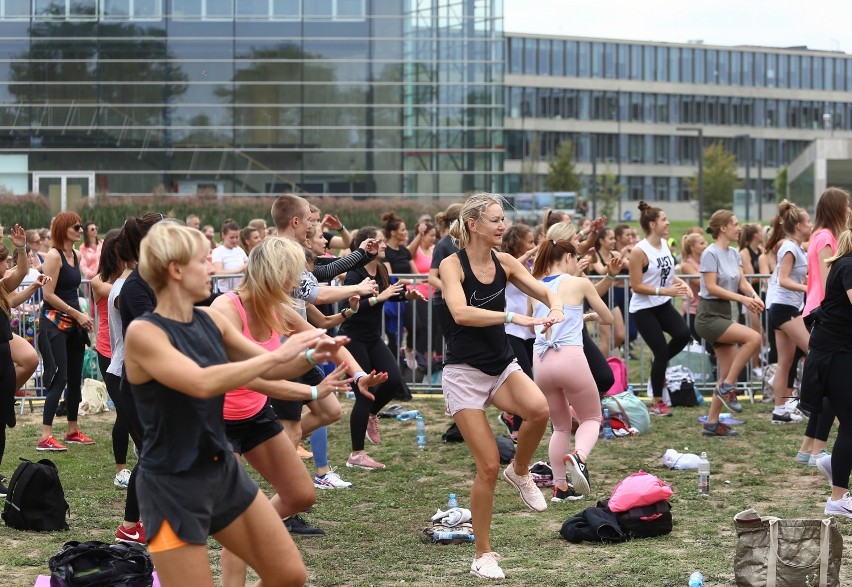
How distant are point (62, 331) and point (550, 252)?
16.0ft

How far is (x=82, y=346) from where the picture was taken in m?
11.1

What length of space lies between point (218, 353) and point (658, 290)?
8.28m

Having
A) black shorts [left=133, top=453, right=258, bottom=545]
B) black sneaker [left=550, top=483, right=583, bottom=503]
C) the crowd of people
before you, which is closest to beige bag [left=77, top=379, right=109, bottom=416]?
the crowd of people

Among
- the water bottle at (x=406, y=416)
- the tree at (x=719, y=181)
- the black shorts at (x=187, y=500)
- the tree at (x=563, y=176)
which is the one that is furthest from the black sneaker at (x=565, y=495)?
the tree at (x=719, y=181)

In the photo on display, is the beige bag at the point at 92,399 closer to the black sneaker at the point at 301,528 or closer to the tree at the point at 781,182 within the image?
the black sneaker at the point at 301,528

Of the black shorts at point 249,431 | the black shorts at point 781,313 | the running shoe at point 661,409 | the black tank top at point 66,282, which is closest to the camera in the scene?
the black shorts at point 249,431

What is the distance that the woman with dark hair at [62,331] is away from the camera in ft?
35.3

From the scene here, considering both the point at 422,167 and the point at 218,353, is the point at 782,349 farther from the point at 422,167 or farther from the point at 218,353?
the point at 422,167

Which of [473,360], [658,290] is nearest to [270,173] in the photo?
[658,290]

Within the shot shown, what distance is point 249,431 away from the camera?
5.84 metres

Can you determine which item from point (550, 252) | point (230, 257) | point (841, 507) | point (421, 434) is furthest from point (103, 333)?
point (230, 257)

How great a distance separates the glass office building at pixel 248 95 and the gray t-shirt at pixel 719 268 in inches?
1673

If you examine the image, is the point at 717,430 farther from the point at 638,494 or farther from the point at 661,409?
the point at 638,494

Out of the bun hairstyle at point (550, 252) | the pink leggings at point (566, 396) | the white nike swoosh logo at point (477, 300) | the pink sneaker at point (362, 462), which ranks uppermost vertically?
the bun hairstyle at point (550, 252)
